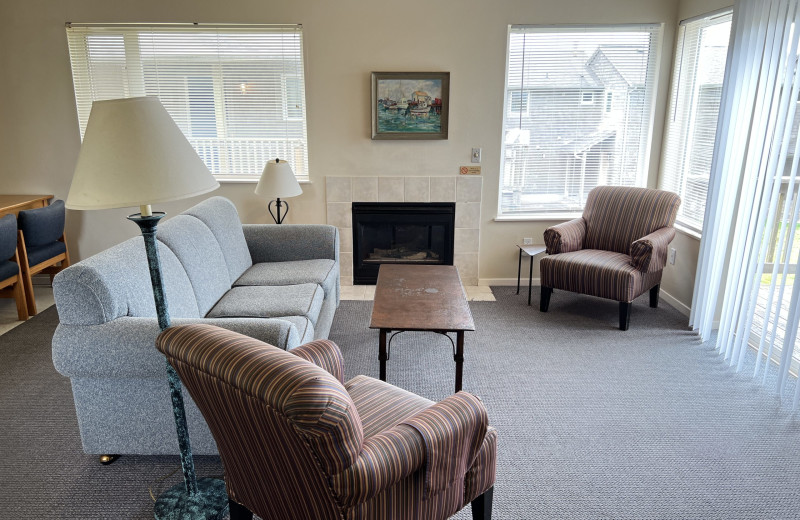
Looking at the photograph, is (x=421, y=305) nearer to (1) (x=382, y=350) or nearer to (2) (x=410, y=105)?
(1) (x=382, y=350)

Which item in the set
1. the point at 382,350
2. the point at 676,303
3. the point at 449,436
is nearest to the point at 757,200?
the point at 676,303

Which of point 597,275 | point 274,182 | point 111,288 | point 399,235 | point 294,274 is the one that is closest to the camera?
point 111,288

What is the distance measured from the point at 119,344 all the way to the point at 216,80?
2.96 metres

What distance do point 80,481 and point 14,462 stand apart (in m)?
0.37

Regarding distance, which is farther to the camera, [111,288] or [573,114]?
[573,114]

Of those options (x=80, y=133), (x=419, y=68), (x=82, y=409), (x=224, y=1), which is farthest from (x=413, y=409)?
(x=80, y=133)

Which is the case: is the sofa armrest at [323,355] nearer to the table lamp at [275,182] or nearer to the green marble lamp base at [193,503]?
the green marble lamp base at [193,503]

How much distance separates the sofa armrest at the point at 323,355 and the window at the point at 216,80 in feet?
9.46

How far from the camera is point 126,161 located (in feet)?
5.31

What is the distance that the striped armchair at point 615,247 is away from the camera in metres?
3.79

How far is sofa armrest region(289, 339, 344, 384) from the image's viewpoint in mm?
1928

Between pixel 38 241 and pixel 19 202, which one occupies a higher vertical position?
pixel 19 202

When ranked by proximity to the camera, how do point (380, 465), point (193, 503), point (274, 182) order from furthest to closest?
point (274, 182) → point (193, 503) → point (380, 465)

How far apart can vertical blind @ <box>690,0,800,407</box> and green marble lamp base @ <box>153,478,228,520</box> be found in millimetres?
2753
